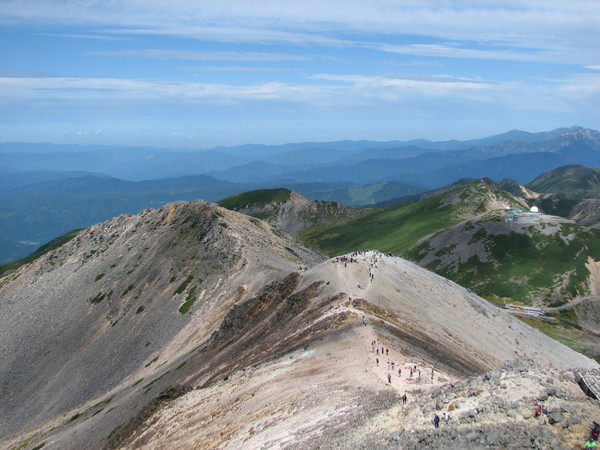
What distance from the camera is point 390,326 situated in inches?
2030

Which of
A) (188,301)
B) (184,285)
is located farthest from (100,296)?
(188,301)

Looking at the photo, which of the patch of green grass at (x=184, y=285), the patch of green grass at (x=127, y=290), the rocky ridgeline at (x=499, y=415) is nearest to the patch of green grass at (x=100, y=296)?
the patch of green grass at (x=127, y=290)

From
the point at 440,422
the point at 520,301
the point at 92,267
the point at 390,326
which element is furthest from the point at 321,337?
the point at 520,301

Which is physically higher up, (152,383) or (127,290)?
(127,290)

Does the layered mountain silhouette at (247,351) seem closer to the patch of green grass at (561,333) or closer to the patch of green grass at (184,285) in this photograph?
the patch of green grass at (184,285)

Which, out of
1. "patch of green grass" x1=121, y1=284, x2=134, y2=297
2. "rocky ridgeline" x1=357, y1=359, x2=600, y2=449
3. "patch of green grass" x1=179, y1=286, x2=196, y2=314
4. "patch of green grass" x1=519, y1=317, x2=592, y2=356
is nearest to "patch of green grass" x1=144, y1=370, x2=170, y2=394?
"patch of green grass" x1=179, y1=286, x2=196, y2=314

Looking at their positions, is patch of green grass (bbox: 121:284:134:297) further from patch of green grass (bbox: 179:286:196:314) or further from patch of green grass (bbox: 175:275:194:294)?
patch of green grass (bbox: 179:286:196:314)

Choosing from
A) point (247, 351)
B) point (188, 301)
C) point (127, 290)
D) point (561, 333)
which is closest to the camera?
point (247, 351)

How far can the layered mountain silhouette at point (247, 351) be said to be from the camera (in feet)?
99.0

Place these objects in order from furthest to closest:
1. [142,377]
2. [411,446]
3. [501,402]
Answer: [142,377] → [501,402] → [411,446]

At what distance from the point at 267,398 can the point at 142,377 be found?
39.6 m

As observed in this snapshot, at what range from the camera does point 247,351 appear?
5681 cm

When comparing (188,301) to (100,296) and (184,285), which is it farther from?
(100,296)

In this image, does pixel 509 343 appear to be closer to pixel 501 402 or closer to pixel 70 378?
pixel 501 402
